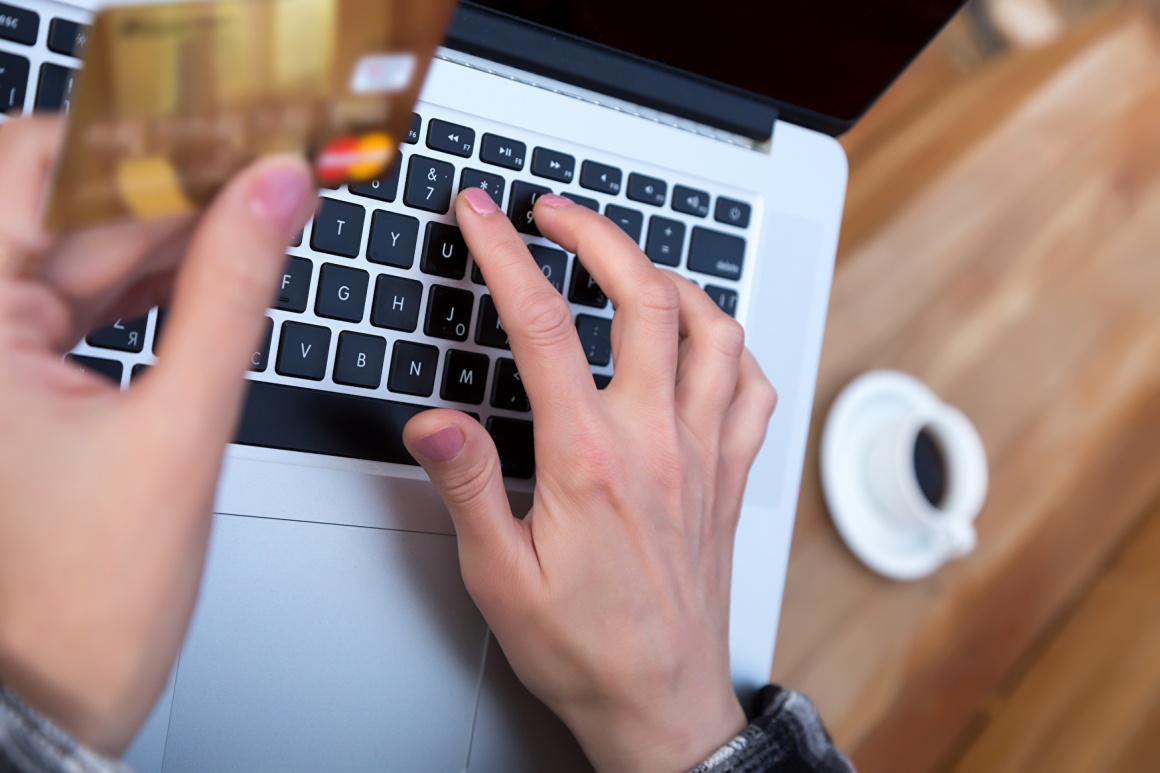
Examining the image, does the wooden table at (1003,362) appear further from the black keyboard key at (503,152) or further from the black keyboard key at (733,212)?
the black keyboard key at (503,152)

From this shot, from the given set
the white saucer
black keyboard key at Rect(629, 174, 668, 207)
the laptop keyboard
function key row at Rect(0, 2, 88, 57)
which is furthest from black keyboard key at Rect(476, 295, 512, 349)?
the white saucer

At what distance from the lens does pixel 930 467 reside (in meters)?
0.64

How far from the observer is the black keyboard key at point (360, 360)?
41cm

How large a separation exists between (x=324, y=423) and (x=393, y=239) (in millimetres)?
95

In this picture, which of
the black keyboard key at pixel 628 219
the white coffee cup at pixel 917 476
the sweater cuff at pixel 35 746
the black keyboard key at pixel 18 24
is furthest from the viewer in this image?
the white coffee cup at pixel 917 476

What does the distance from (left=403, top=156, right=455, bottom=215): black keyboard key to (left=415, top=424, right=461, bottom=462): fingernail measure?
0.12 meters

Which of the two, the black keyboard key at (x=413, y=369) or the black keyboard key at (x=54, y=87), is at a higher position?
the black keyboard key at (x=54, y=87)

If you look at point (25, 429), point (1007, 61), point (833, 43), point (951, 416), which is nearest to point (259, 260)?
point (25, 429)

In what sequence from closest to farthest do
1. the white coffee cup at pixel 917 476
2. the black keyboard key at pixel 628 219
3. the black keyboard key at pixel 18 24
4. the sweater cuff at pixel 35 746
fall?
the sweater cuff at pixel 35 746 < the black keyboard key at pixel 18 24 < the black keyboard key at pixel 628 219 < the white coffee cup at pixel 917 476

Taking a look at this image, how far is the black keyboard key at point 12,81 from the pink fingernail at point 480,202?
0.64ft

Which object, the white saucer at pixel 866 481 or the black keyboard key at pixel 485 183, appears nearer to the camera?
the black keyboard key at pixel 485 183

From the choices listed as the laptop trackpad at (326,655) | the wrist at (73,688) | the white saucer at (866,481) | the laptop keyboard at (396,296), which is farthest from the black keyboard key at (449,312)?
the white saucer at (866,481)

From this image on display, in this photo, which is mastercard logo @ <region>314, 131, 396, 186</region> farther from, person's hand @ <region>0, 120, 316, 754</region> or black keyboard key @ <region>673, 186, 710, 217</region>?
black keyboard key @ <region>673, 186, 710, 217</region>

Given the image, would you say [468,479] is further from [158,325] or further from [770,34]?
[770,34]
